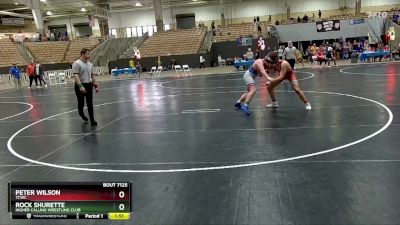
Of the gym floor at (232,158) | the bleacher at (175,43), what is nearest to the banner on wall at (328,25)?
the bleacher at (175,43)

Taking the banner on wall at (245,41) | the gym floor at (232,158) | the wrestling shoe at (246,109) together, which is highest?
the banner on wall at (245,41)

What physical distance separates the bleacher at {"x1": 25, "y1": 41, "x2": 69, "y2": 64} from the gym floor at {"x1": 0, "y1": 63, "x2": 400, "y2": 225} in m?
32.5

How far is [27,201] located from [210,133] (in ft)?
19.2

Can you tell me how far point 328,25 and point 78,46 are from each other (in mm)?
26370

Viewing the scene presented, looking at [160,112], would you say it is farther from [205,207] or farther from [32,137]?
[205,207]

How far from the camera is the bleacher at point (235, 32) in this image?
133 feet

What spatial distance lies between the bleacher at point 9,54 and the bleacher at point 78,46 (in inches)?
187

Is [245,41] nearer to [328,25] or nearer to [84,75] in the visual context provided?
[328,25]

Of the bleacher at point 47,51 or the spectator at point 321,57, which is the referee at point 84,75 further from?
the bleacher at point 47,51

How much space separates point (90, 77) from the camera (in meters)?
10.1

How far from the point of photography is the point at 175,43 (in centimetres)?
4122
